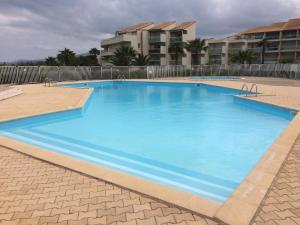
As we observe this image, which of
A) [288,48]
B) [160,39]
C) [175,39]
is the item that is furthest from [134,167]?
[288,48]

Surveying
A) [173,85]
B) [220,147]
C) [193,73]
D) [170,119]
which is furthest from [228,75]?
[220,147]

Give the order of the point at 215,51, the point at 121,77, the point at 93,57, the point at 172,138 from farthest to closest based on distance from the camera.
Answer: the point at 215,51
the point at 93,57
the point at 121,77
the point at 172,138

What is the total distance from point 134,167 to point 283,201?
10.1 feet

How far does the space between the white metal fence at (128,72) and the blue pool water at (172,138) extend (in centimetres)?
1347

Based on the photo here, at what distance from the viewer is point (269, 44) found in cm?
5328

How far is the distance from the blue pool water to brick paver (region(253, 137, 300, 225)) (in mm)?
959

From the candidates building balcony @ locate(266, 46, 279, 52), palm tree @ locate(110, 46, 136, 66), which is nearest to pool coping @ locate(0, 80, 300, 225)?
palm tree @ locate(110, 46, 136, 66)

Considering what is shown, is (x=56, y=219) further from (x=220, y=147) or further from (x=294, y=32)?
(x=294, y=32)

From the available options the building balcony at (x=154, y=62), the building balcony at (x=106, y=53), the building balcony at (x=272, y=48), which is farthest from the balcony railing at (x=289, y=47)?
the building balcony at (x=106, y=53)

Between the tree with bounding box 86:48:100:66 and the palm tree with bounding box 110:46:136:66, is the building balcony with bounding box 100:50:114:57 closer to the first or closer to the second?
the tree with bounding box 86:48:100:66

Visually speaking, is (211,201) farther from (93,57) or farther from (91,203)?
(93,57)

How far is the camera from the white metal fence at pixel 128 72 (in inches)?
862

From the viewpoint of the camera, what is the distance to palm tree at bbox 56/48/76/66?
39688 mm

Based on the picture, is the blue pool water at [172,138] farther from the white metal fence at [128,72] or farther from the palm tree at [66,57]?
the palm tree at [66,57]
